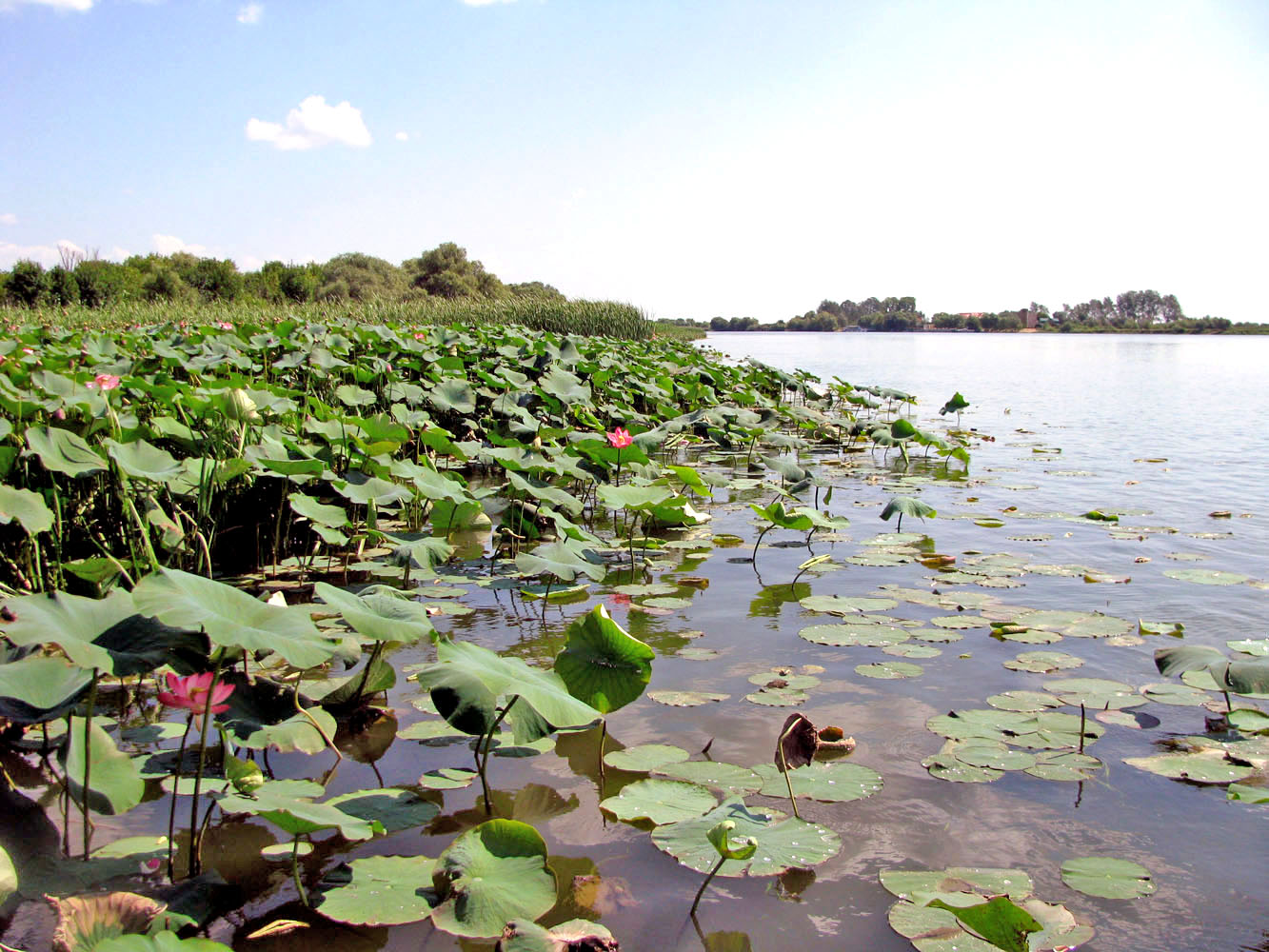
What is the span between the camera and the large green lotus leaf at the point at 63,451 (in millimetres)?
2473

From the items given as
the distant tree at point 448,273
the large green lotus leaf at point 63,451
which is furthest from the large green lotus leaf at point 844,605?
the distant tree at point 448,273

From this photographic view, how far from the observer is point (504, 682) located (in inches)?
59.4

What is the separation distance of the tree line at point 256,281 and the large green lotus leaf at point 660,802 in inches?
838

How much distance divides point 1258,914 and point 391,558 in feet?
7.81

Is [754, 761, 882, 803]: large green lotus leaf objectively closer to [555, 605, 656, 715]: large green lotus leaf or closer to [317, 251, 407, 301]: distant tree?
[555, 605, 656, 715]: large green lotus leaf

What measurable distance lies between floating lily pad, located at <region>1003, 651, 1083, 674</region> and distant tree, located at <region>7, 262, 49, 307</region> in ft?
94.9

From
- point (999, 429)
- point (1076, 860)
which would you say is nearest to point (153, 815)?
point (1076, 860)

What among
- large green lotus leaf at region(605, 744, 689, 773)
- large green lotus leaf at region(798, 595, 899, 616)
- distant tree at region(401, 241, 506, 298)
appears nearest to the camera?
large green lotus leaf at region(605, 744, 689, 773)

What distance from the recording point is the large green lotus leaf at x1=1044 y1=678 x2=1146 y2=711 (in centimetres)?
229

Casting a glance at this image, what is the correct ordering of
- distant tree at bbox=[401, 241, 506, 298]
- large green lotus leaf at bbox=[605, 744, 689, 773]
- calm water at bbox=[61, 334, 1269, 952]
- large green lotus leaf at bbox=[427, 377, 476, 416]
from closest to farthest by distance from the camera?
calm water at bbox=[61, 334, 1269, 952] < large green lotus leaf at bbox=[605, 744, 689, 773] < large green lotus leaf at bbox=[427, 377, 476, 416] < distant tree at bbox=[401, 241, 506, 298]

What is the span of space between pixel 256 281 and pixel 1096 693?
3931cm

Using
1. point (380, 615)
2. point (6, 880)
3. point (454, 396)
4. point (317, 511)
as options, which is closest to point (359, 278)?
point (454, 396)

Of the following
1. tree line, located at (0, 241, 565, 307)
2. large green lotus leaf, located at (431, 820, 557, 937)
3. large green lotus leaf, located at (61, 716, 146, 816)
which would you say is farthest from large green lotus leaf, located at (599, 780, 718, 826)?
tree line, located at (0, 241, 565, 307)

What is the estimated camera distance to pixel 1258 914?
1449 mm
